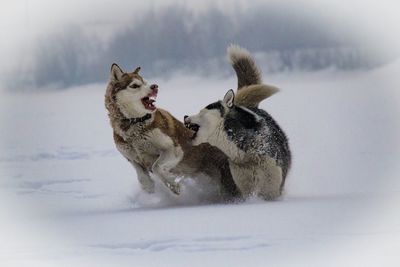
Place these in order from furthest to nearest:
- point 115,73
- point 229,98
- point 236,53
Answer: point 236,53 → point 229,98 → point 115,73

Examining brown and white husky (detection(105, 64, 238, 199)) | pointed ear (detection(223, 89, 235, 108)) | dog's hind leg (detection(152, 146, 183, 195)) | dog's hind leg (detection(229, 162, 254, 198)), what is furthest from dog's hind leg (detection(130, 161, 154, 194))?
pointed ear (detection(223, 89, 235, 108))

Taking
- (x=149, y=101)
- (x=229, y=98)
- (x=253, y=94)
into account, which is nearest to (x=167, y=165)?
(x=149, y=101)

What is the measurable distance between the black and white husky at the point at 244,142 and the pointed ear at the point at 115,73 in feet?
1.63

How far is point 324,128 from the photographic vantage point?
5523mm

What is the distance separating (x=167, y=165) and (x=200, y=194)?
1.22ft

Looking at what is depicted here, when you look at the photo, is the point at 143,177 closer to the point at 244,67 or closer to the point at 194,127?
the point at 194,127

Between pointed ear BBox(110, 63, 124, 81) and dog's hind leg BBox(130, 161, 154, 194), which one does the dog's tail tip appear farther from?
dog's hind leg BBox(130, 161, 154, 194)

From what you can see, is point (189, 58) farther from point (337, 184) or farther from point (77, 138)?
point (337, 184)

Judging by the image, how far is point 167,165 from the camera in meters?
Answer: 4.98

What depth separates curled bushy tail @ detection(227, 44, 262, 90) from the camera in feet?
17.4

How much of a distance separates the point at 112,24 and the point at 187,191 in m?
1.25

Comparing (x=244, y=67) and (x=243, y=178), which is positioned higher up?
A: (x=244, y=67)

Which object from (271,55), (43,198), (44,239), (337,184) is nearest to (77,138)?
(43,198)

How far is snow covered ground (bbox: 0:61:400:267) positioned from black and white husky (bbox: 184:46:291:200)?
130mm
